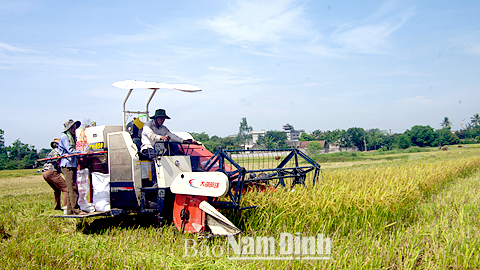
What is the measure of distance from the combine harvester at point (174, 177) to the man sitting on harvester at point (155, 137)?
12 cm

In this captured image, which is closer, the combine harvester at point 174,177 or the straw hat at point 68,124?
the combine harvester at point 174,177

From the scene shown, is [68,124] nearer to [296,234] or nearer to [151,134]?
[151,134]

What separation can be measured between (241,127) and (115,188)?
9251 centimetres

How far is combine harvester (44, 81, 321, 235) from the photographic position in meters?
5.35

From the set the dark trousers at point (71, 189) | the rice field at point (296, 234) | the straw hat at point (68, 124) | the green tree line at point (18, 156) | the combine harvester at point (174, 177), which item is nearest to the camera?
the rice field at point (296, 234)

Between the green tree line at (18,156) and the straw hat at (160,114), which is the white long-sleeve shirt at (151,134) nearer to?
the straw hat at (160,114)

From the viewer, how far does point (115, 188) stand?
22.0 ft

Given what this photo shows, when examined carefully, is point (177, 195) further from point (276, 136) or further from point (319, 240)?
point (276, 136)

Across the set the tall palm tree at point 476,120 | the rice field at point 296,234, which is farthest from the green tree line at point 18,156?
the tall palm tree at point 476,120

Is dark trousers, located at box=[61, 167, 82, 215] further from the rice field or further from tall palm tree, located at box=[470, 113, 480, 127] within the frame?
tall palm tree, located at box=[470, 113, 480, 127]

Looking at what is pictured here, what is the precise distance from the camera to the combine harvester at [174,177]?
17.6ft

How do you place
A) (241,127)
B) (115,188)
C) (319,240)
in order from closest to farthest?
(319,240), (115,188), (241,127)

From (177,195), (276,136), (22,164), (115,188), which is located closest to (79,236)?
(115,188)

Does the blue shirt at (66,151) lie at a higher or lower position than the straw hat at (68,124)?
lower
